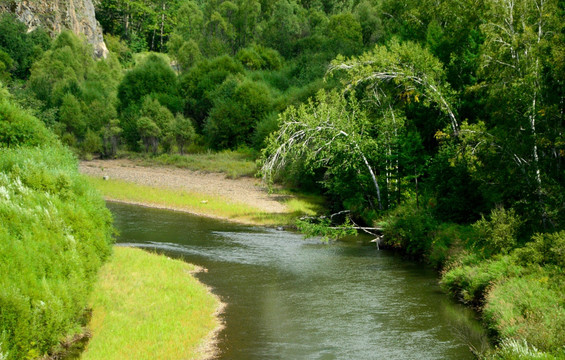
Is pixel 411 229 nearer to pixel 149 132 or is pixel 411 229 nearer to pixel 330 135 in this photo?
pixel 330 135

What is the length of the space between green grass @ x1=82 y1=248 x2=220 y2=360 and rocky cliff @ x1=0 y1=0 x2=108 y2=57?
96.4 m

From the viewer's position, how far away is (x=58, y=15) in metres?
108

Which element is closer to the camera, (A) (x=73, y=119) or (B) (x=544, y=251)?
(B) (x=544, y=251)

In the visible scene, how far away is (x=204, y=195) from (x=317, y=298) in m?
27.2

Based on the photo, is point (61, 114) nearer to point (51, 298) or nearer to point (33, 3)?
point (33, 3)

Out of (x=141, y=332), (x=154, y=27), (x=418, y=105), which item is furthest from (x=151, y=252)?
(x=154, y=27)

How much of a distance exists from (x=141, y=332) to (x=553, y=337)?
1086cm

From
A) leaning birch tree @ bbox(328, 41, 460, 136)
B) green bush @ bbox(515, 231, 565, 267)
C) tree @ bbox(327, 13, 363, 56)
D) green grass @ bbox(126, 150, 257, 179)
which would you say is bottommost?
green bush @ bbox(515, 231, 565, 267)

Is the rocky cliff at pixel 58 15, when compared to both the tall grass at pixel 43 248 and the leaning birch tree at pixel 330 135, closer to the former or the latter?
the leaning birch tree at pixel 330 135

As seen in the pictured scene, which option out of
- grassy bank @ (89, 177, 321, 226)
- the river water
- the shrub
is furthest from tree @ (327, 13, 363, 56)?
the shrub

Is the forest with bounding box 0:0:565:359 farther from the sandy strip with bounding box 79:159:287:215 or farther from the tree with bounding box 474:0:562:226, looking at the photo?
the sandy strip with bounding box 79:159:287:215

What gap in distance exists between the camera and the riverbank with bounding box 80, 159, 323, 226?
41.6 meters

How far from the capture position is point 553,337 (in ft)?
44.3

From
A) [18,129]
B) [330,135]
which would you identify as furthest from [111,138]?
[330,135]
